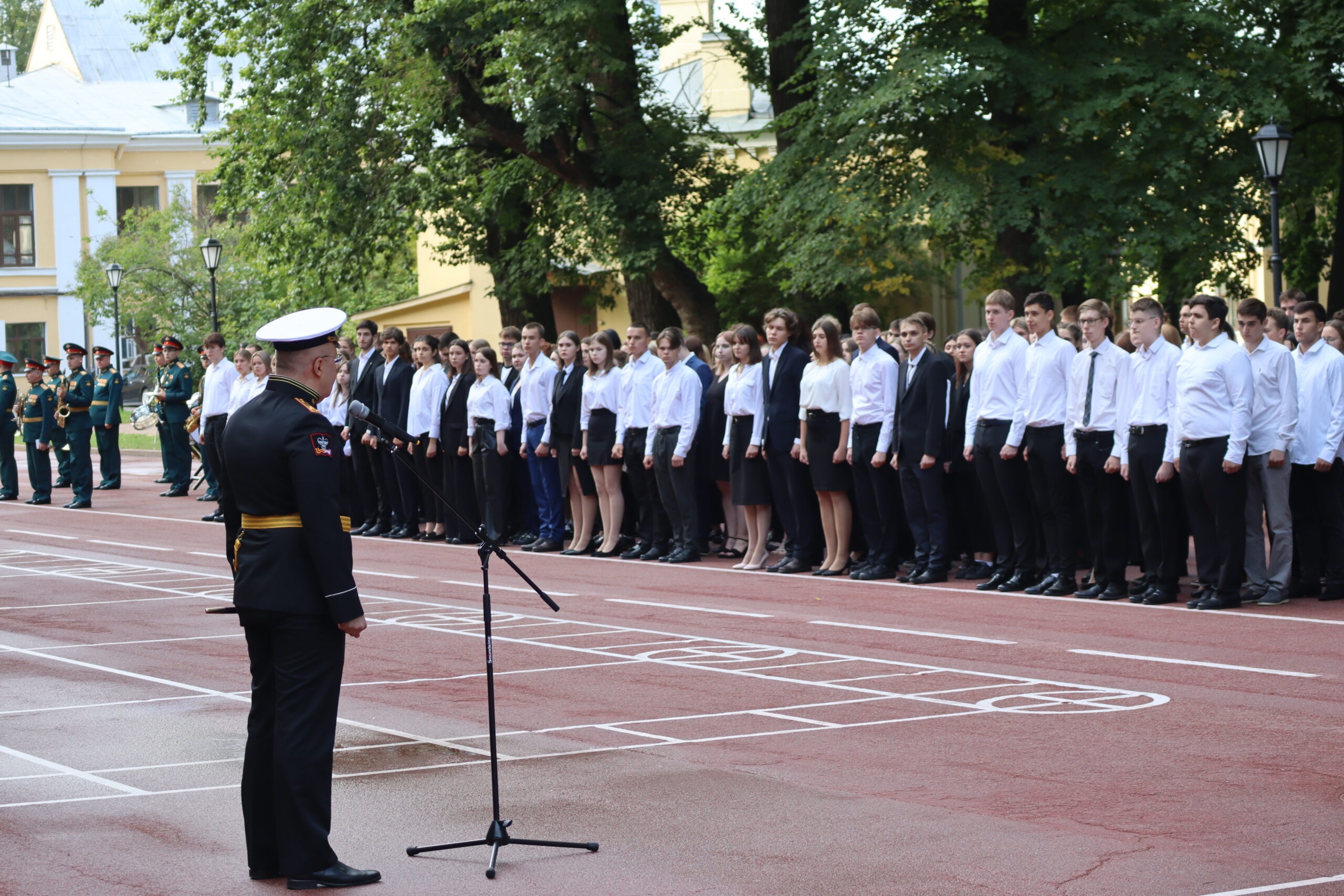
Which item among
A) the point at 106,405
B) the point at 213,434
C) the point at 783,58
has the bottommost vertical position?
the point at 213,434

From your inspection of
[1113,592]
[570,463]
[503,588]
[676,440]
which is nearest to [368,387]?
[570,463]

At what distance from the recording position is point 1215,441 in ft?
42.4

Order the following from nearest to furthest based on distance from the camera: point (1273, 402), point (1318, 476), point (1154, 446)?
point (1273, 402), point (1154, 446), point (1318, 476)

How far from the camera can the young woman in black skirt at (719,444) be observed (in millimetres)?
17516

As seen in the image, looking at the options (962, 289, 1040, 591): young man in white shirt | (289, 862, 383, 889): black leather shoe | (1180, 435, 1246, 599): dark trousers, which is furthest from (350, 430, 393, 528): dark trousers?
(289, 862, 383, 889): black leather shoe

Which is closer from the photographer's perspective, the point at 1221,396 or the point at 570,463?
the point at 1221,396

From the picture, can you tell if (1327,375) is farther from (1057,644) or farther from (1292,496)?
(1057,644)

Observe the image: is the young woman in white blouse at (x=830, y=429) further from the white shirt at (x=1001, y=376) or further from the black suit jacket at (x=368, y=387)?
the black suit jacket at (x=368, y=387)

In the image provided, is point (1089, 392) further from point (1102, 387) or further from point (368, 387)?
point (368, 387)

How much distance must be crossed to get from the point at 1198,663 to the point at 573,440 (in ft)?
29.3

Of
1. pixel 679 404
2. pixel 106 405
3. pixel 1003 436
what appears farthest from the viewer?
pixel 106 405

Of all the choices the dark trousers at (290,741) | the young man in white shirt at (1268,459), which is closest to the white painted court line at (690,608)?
the young man in white shirt at (1268,459)

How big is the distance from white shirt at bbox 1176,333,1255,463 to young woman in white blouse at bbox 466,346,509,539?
8.33 metres

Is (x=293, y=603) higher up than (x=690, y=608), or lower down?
higher up
